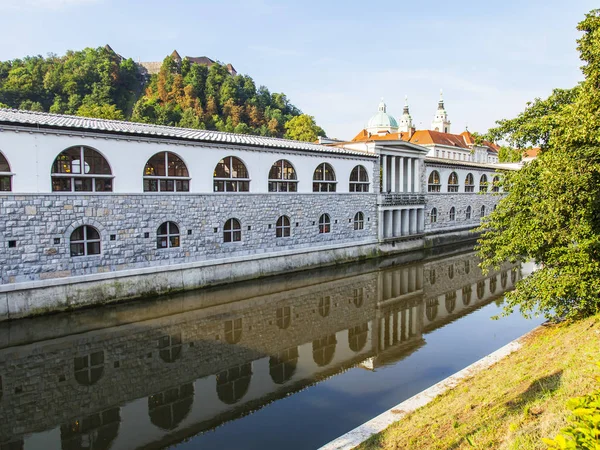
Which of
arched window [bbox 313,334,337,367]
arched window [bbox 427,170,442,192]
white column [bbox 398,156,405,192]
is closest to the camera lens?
arched window [bbox 313,334,337,367]

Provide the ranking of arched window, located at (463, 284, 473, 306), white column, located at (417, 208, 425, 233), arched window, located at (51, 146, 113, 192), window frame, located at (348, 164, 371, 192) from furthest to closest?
white column, located at (417, 208, 425, 233) < window frame, located at (348, 164, 371, 192) < arched window, located at (463, 284, 473, 306) < arched window, located at (51, 146, 113, 192)

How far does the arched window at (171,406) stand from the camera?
924 centimetres

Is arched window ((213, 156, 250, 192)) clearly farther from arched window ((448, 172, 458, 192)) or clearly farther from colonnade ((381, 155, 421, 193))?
arched window ((448, 172, 458, 192))

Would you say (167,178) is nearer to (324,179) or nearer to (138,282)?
(138,282)

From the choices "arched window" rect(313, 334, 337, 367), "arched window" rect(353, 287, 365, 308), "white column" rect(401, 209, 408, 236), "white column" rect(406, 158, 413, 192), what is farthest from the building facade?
"arched window" rect(313, 334, 337, 367)

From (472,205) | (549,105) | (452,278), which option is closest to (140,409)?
(549,105)

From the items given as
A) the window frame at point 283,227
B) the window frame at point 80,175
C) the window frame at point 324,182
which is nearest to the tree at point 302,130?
the window frame at point 324,182

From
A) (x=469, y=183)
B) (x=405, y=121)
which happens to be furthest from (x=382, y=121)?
(x=469, y=183)

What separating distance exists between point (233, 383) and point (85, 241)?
906 cm

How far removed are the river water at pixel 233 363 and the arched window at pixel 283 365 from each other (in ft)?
0.09

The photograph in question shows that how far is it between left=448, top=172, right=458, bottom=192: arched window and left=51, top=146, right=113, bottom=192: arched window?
94.6ft

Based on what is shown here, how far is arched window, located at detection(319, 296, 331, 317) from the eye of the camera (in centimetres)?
1698

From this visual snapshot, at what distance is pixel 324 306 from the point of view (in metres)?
17.8

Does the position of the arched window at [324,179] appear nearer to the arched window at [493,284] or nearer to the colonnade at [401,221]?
the colonnade at [401,221]
